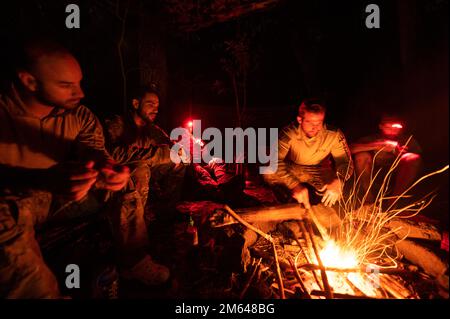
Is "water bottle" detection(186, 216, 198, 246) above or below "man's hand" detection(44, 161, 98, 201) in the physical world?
below

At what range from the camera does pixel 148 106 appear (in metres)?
4.54

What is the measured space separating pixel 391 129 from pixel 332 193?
2.33 metres

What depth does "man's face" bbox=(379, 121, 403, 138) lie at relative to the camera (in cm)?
508

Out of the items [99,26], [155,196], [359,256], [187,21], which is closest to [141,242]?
[155,196]

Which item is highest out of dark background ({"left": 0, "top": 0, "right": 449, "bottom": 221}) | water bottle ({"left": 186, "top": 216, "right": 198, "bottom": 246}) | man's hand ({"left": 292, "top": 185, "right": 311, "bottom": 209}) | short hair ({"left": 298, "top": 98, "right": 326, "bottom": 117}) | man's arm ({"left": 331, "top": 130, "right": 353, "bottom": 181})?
dark background ({"left": 0, "top": 0, "right": 449, "bottom": 221})

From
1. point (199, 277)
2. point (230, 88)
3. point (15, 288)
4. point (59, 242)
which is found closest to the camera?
point (15, 288)

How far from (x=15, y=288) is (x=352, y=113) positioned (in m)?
8.46

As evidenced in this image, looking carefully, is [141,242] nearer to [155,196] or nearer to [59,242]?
[59,242]

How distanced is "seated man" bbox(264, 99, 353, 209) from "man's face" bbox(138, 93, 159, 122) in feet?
7.87

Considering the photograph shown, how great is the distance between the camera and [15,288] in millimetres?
2006

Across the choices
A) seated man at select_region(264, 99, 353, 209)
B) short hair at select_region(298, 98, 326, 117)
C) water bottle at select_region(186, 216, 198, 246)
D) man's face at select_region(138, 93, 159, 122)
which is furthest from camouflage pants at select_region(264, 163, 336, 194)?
man's face at select_region(138, 93, 159, 122)

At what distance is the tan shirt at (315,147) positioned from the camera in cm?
469

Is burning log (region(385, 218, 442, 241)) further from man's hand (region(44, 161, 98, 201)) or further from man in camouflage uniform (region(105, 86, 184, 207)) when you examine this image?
man's hand (region(44, 161, 98, 201))

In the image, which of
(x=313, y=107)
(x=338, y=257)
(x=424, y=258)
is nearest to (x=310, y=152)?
(x=313, y=107)
